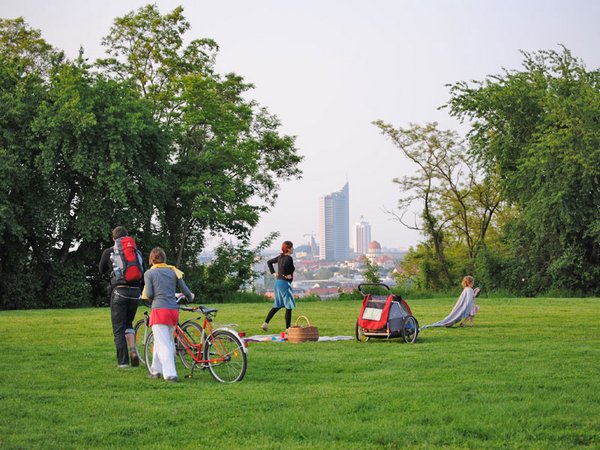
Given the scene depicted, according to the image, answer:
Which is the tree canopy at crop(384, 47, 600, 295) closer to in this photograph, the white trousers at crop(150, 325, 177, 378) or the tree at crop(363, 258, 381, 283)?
the tree at crop(363, 258, 381, 283)

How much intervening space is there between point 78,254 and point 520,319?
21013mm

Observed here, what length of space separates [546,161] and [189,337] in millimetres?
30703

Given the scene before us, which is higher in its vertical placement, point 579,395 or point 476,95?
point 476,95

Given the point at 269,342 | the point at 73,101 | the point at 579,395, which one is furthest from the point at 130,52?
the point at 579,395

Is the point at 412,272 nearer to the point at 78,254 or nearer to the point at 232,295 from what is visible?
the point at 232,295

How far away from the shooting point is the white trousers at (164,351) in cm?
1223

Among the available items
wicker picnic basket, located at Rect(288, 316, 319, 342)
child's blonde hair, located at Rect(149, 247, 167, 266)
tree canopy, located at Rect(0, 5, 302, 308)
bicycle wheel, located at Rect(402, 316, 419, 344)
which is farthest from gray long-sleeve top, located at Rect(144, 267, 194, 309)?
tree canopy, located at Rect(0, 5, 302, 308)

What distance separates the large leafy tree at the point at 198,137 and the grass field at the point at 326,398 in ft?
76.6

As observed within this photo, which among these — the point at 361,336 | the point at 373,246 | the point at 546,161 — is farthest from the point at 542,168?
the point at 373,246

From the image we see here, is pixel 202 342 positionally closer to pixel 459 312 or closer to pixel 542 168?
pixel 459 312

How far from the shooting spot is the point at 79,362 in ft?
45.9

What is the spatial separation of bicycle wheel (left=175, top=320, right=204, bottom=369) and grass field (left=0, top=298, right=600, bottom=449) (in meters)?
0.22

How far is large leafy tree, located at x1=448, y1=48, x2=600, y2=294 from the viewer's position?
40.1 meters

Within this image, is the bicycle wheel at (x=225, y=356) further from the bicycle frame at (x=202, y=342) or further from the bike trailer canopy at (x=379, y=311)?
the bike trailer canopy at (x=379, y=311)
